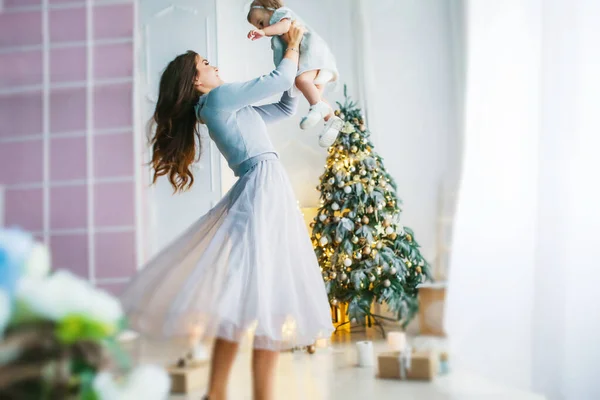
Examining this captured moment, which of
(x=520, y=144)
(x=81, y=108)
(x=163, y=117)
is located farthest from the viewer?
(x=81, y=108)

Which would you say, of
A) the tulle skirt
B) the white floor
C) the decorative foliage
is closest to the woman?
the tulle skirt

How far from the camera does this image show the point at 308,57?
1.67m

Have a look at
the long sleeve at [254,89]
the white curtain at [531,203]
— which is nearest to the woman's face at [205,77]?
the long sleeve at [254,89]

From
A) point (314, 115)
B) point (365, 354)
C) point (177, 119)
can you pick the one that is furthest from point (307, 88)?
point (365, 354)

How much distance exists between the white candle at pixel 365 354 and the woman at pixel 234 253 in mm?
404

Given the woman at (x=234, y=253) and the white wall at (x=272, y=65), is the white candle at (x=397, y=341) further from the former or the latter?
the white wall at (x=272, y=65)

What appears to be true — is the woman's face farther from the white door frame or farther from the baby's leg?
the baby's leg

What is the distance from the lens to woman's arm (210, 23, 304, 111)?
4.67ft

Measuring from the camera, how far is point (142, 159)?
5.92 ft

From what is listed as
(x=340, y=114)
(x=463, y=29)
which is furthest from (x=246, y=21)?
(x=463, y=29)

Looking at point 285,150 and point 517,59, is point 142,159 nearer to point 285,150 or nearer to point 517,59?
point 285,150

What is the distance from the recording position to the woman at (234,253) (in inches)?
50.3

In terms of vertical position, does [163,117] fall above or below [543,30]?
below

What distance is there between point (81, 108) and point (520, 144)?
1459 millimetres
